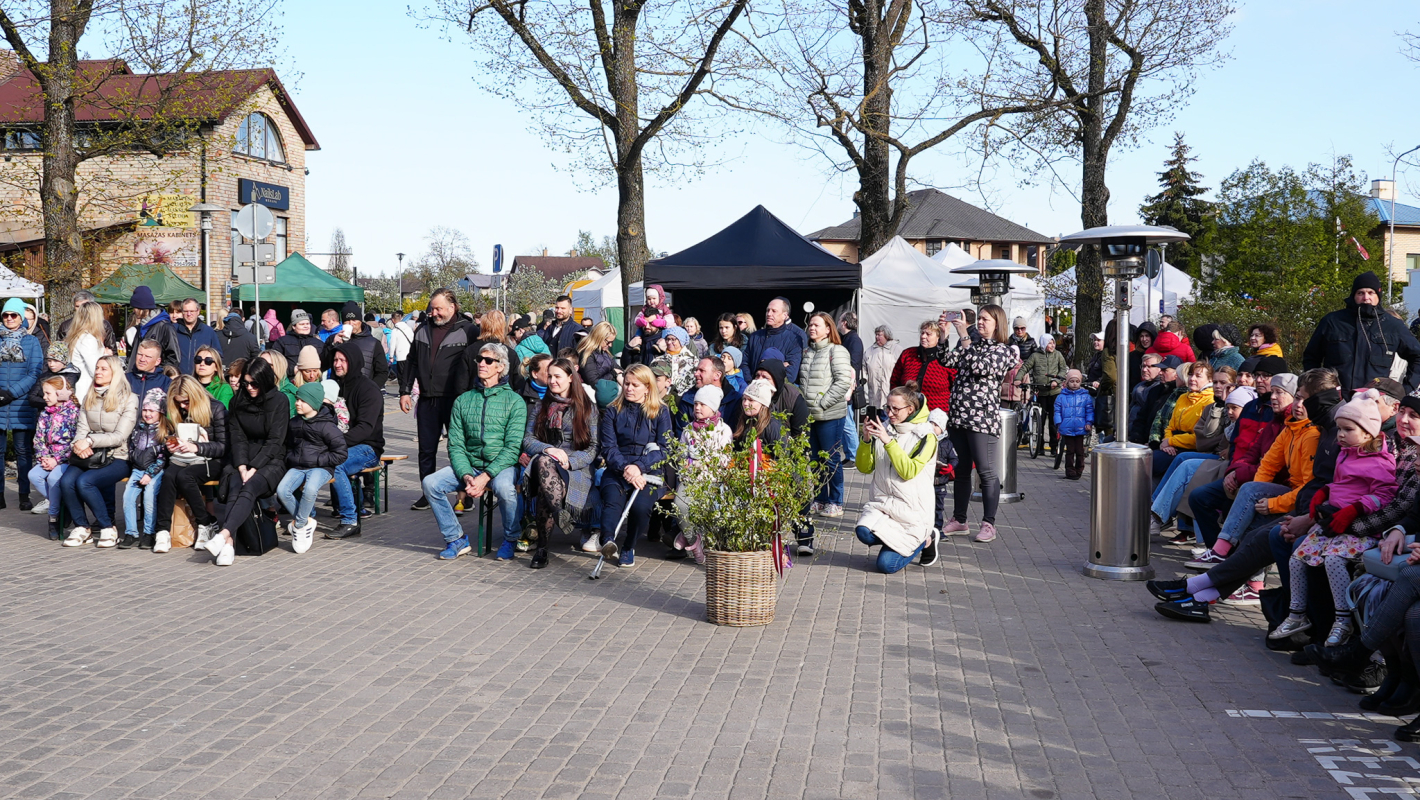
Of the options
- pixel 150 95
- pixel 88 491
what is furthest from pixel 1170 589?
pixel 150 95

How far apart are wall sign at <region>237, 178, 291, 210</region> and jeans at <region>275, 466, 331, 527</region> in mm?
31561

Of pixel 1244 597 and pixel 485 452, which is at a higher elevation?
pixel 485 452

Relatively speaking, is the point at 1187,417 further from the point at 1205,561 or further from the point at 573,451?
the point at 573,451

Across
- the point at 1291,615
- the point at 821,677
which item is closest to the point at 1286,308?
the point at 1291,615

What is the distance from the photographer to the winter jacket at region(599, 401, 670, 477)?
8875 mm

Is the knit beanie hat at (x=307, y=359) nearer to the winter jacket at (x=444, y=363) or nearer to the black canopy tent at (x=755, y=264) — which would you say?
the winter jacket at (x=444, y=363)

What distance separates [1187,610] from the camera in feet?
23.3

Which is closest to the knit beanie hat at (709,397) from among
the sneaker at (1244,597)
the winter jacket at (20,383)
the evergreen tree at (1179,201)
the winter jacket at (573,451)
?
the winter jacket at (573,451)

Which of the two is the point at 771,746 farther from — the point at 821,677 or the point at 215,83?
the point at 215,83

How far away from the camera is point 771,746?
4.93m

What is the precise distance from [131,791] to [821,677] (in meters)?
3.14

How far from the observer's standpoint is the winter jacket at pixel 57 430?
998 cm

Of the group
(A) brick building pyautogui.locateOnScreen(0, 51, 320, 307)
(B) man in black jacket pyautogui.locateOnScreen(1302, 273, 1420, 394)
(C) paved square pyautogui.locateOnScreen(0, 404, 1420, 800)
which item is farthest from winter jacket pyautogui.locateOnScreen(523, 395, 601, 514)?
(A) brick building pyautogui.locateOnScreen(0, 51, 320, 307)

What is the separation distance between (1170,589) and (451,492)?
5.19 metres
